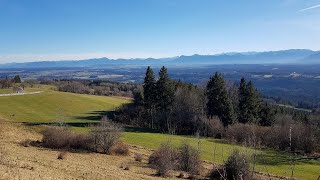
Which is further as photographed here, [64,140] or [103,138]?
[103,138]

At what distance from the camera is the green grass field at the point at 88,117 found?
4553 centimetres

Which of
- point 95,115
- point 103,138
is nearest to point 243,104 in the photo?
point 95,115

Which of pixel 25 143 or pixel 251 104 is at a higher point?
pixel 25 143

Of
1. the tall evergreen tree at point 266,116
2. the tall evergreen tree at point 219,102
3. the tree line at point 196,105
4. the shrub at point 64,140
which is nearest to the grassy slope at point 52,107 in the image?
the tree line at point 196,105

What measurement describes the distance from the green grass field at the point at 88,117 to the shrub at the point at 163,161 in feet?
28.1

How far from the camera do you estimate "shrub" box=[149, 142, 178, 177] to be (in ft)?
105

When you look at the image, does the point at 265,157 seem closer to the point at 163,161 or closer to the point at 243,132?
the point at 163,161

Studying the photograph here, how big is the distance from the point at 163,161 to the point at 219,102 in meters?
39.4

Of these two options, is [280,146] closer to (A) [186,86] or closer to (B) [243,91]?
(B) [243,91]

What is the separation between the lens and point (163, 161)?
32.3 m

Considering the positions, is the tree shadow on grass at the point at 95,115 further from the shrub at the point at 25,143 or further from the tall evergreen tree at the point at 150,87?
the shrub at the point at 25,143

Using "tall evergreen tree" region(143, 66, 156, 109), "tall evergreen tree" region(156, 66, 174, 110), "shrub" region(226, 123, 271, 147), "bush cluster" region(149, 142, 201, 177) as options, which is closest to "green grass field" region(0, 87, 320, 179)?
"shrub" region(226, 123, 271, 147)

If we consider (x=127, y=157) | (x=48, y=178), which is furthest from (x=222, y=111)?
(x=48, y=178)

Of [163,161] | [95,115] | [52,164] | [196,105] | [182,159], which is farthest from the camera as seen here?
[95,115]
